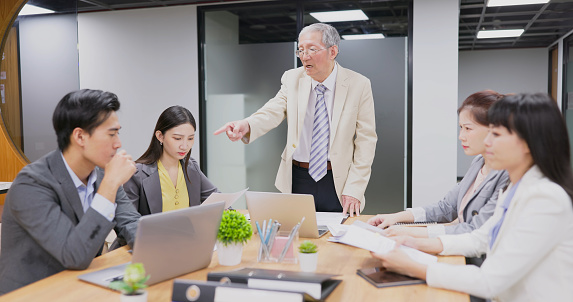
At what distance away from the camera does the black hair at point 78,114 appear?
190cm

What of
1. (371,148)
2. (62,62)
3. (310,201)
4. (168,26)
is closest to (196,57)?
(168,26)

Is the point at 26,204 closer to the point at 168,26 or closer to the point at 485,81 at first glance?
the point at 168,26

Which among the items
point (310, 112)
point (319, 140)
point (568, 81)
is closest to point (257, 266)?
point (319, 140)

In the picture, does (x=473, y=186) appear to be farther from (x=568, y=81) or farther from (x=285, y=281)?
(x=568, y=81)

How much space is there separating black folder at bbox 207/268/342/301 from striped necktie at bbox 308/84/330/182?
1.53 metres

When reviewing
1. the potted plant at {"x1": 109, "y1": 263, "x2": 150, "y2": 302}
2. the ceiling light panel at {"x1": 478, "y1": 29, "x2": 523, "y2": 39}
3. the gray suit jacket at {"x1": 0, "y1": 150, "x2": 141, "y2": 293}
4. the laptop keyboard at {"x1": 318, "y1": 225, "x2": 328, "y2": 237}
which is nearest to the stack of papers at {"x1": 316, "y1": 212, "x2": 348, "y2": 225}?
the laptop keyboard at {"x1": 318, "y1": 225, "x2": 328, "y2": 237}

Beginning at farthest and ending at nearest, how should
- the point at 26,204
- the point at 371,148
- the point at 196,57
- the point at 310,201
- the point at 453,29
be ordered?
1. the point at 196,57
2. the point at 453,29
3. the point at 371,148
4. the point at 310,201
5. the point at 26,204

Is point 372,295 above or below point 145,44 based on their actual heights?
below

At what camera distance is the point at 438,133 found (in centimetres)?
518

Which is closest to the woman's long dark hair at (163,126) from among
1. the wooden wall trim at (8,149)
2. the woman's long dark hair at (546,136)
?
the woman's long dark hair at (546,136)

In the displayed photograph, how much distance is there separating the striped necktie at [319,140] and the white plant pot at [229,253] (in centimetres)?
127

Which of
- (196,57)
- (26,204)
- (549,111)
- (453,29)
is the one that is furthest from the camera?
(196,57)

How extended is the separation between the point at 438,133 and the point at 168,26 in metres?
3.32

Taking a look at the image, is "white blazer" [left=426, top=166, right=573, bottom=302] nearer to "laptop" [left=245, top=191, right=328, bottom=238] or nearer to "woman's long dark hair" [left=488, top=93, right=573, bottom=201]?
"woman's long dark hair" [left=488, top=93, right=573, bottom=201]
